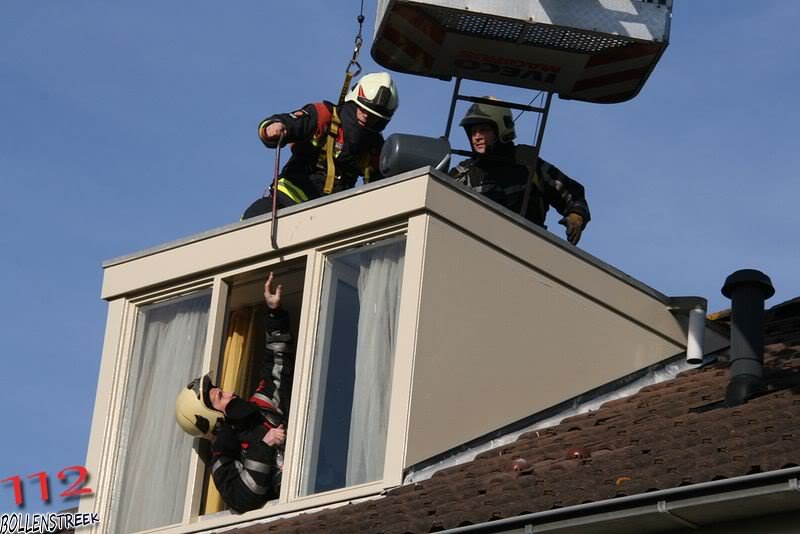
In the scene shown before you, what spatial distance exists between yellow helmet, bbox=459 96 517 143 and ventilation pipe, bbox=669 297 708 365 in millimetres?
2042

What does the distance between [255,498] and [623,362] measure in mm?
2624

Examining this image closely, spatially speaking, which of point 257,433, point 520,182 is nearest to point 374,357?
point 257,433

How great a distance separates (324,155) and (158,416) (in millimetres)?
2212

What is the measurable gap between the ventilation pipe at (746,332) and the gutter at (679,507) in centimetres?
200

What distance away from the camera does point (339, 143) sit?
1355 centimetres

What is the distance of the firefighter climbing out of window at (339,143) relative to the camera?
529 inches

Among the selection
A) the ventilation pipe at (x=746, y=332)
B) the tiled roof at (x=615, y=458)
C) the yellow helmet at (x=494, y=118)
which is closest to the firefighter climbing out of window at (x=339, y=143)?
the yellow helmet at (x=494, y=118)

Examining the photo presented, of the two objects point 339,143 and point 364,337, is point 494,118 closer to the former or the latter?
point 339,143

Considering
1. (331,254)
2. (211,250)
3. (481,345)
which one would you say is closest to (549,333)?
(481,345)

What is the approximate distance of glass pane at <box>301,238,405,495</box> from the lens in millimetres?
11539

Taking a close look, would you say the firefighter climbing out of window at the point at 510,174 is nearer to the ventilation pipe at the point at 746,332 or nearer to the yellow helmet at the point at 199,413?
the ventilation pipe at the point at 746,332

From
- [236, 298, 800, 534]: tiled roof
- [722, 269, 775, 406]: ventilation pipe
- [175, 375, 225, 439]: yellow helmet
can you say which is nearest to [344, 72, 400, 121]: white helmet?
[175, 375, 225, 439]: yellow helmet

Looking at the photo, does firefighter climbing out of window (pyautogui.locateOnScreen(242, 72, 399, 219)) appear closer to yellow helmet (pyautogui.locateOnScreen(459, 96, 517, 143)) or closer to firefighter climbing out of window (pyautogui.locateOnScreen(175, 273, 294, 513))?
yellow helmet (pyautogui.locateOnScreen(459, 96, 517, 143))

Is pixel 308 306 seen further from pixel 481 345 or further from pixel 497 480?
pixel 497 480
